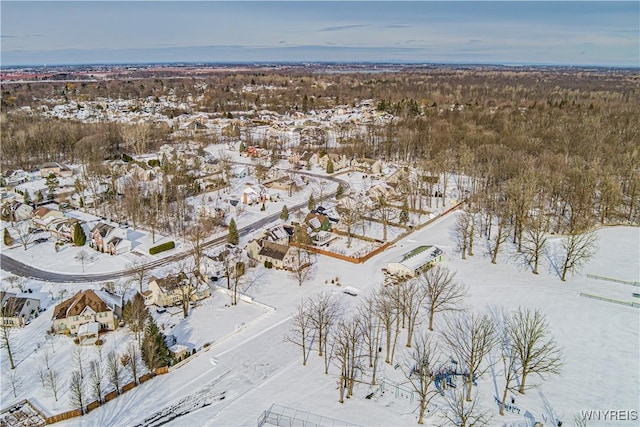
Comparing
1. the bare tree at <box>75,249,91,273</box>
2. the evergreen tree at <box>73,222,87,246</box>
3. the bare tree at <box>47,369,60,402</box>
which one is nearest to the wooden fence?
the bare tree at <box>47,369,60,402</box>

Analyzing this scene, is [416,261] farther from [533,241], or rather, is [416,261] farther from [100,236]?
[100,236]

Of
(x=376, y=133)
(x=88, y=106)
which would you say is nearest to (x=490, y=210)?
(x=376, y=133)

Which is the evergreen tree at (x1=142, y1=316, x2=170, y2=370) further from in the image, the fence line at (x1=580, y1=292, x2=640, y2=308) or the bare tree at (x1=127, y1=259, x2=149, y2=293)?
the fence line at (x1=580, y1=292, x2=640, y2=308)

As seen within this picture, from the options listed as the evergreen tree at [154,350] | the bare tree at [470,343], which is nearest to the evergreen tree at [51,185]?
the evergreen tree at [154,350]

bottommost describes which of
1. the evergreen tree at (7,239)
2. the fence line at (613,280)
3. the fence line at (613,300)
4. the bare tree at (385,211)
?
the evergreen tree at (7,239)

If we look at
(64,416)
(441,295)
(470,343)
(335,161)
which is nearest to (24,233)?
(64,416)

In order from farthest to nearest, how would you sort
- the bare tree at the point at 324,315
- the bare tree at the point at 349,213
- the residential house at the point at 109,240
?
the bare tree at the point at 349,213 → the residential house at the point at 109,240 → the bare tree at the point at 324,315

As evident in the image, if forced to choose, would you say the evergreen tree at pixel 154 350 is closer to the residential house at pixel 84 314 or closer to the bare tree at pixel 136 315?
the bare tree at pixel 136 315
